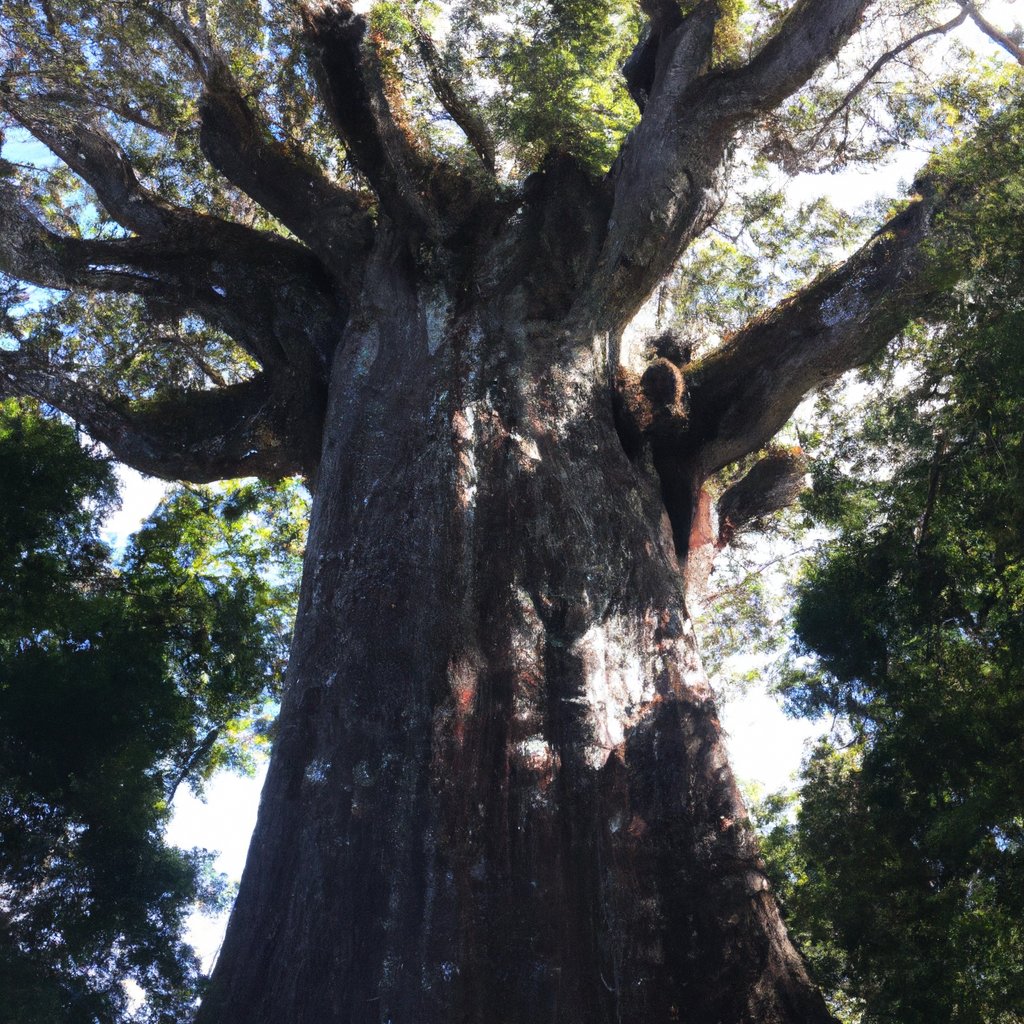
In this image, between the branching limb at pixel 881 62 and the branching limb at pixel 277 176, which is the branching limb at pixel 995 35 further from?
the branching limb at pixel 277 176

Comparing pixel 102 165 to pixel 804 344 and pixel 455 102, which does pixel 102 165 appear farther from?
pixel 804 344

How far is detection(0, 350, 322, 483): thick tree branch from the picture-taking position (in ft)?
25.5

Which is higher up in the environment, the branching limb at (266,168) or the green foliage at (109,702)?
the branching limb at (266,168)

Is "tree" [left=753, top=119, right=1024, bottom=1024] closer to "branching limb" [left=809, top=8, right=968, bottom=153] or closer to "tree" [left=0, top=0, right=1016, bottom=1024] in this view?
"tree" [left=0, top=0, right=1016, bottom=1024]

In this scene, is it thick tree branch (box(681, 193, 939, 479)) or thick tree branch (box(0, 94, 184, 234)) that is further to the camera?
thick tree branch (box(0, 94, 184, 234))

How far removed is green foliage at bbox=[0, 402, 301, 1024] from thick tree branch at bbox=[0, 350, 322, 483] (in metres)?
1.71

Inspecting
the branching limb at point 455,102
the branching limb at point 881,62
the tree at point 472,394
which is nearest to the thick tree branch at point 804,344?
the tree at point 472,394

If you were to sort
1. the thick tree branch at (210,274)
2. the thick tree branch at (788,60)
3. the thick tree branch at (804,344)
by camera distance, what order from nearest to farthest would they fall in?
the thick tree branch at (804,344), the thick tree branch at (788,60), the thick tree branch at (210,274)

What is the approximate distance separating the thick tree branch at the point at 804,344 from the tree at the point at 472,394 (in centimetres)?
2

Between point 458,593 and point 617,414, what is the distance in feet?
7.86

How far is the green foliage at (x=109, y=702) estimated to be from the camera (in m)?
7.37

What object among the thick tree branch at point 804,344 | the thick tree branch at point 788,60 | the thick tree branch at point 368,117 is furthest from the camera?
the thick tree branch at point 368,117

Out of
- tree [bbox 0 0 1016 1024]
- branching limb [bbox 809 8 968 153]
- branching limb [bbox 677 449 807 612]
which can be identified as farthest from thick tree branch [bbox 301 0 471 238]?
branching limb [bbox 809 8 968 153]

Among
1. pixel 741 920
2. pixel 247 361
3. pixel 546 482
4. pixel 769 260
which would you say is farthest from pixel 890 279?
pixel 247 361
